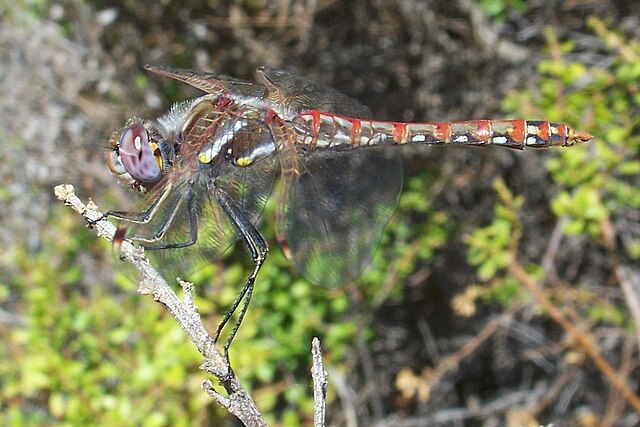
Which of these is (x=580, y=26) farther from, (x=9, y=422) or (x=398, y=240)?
(x=9, y=422)

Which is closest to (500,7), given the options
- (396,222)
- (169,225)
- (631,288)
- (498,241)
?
(396,222)

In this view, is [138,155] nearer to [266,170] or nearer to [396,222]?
[266,170]

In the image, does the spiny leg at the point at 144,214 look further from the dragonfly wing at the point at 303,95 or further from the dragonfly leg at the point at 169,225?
the dragonfly wing at the point at 303,95

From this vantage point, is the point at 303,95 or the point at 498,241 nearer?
the point at 303,95

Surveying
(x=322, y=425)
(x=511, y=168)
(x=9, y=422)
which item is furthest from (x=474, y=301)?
(x=322, y=425)

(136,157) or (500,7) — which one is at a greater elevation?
(500,7)

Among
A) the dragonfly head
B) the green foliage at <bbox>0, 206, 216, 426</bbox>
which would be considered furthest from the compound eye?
the green foliage at <bbox>0, 206, 216, 426</bbox>

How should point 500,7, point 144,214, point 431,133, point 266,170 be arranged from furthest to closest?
point 500,7, point 431,133, point 266,170, point 144,214
